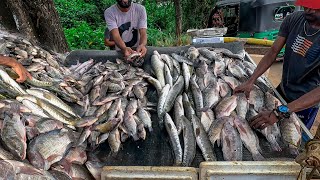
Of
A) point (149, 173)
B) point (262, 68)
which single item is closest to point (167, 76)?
point (262, 68)

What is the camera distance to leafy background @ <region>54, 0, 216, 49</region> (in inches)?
519

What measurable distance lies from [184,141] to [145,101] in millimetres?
889

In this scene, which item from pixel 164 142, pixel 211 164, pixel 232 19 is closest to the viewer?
pixel 211 164

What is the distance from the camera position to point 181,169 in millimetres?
2328

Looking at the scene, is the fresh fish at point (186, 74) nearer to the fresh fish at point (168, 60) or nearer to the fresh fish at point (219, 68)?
the fresh fish at point (168, 60)

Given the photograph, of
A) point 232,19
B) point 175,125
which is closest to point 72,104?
point 175,125

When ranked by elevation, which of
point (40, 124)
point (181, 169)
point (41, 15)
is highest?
point (41, 15)

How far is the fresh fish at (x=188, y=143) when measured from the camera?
103 inches

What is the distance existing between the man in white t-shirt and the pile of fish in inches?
41.9

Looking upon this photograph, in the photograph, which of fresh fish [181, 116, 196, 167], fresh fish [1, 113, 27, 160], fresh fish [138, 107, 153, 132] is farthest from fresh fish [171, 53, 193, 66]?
fresh fish [1, 113, 27, 160]

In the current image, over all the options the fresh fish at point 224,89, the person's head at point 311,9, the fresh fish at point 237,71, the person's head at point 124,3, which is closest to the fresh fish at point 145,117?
the fresh fish at point 224,89

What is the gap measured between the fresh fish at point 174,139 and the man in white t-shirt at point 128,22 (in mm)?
2353

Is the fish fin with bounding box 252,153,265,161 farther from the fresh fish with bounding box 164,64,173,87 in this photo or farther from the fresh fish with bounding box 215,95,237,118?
the fresh fish with bounding box 164,64,173,87

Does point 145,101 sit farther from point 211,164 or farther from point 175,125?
point 211,164
